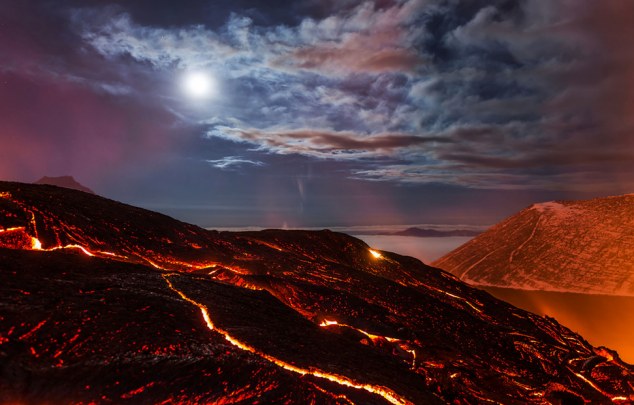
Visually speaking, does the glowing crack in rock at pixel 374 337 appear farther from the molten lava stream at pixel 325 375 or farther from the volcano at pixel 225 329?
the molten lava stream at pixel 325 375

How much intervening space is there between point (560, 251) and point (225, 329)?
132 feet

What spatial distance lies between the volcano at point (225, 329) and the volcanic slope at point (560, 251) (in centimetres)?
2426

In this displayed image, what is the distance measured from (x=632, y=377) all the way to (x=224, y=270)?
11.6m

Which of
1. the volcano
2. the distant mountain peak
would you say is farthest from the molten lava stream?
the distant mountain peak

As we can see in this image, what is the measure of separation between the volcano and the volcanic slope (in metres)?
24.3

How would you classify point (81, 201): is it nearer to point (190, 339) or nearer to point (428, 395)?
point (190, 339)

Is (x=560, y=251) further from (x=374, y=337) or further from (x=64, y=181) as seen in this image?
(x=64, y=181)

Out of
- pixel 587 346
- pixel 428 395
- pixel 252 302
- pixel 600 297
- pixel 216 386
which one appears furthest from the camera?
pixel 600 297

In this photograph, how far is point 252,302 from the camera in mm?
A: 6320

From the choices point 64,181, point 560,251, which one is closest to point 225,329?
point 560,251

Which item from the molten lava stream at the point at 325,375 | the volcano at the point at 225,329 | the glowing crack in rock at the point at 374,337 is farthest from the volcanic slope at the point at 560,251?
the molten lava stream at the point at 325,375

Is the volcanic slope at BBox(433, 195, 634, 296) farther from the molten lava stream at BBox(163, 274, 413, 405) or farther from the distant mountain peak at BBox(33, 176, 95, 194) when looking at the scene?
the distant mountain peak at BBox(33, 176, 95, 194)

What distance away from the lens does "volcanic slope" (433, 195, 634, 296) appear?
1272 inches

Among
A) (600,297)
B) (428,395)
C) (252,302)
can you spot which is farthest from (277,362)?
(600,297)
